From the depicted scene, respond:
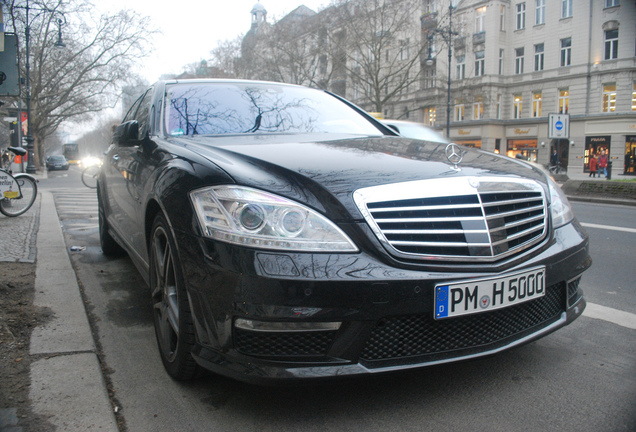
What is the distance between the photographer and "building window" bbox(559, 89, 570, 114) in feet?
131

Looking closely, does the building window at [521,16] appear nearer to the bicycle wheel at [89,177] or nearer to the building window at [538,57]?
the building window at [538,57]

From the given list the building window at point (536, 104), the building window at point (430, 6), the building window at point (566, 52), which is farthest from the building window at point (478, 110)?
the building window at point (430, 6)

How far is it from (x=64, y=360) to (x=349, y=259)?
65.3 inches

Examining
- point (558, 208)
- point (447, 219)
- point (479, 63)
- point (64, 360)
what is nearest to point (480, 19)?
point (479, 63)

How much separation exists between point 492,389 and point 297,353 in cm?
99

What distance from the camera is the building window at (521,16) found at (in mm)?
42509

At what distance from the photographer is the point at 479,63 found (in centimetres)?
4400

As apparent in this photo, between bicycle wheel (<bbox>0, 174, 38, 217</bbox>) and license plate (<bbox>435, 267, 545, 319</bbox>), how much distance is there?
787 cm

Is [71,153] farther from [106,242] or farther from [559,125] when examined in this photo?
[106,242]

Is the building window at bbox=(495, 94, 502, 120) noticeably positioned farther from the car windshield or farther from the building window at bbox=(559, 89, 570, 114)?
the car windshield

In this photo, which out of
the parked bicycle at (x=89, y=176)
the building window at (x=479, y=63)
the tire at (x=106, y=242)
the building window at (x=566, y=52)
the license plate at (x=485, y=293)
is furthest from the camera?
the building window at (x=479, y=63)

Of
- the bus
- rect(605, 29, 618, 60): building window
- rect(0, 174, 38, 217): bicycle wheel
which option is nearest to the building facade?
rect(605, 29, 618, 60): building window

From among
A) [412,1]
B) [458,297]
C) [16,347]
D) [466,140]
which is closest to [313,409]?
[458,297]

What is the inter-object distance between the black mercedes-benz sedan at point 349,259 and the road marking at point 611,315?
92cm
